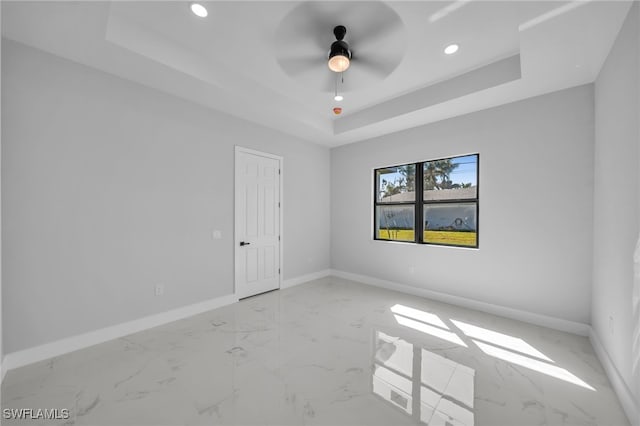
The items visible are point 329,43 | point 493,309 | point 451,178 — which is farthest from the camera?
point 451,178

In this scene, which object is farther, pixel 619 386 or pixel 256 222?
pixel 256 222

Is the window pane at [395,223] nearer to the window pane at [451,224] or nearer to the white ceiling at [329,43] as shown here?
the window pane at [451,224]

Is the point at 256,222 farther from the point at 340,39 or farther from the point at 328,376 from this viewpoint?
the point at 340,39

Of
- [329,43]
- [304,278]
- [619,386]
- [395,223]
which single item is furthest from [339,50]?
[304,278]

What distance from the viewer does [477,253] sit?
3.48 m

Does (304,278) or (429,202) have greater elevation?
(429,202)

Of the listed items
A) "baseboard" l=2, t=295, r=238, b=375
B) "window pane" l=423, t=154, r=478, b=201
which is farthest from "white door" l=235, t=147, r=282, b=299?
"window pane" l=423, t=154, r=478, b=201

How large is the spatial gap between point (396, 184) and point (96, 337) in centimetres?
451

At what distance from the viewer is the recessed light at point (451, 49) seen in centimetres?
246

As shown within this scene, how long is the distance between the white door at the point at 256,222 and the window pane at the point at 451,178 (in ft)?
8.29

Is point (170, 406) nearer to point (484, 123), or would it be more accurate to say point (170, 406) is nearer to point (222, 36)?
point (222, 36)

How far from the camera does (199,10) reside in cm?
204

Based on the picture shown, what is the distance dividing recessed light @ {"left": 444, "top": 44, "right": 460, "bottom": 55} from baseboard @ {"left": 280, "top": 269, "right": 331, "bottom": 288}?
394 centimetres

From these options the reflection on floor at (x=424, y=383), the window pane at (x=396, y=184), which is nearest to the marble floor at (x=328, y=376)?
the reflection on floor at (x=424, y=383)
